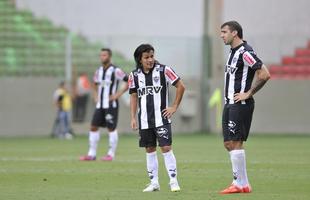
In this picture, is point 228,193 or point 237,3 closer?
point 228,193

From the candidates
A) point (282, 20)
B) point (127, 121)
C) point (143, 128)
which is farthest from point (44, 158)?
point (282, 20)

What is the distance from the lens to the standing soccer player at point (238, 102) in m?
12.0

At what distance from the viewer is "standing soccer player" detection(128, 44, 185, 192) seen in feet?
40.3

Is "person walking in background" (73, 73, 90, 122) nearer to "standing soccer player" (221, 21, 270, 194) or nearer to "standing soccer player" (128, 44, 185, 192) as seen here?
"standing soccer player" (128, 44, 185, 192)

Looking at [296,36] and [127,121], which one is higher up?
[296,36]

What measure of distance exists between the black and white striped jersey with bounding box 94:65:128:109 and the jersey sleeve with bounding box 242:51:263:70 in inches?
291

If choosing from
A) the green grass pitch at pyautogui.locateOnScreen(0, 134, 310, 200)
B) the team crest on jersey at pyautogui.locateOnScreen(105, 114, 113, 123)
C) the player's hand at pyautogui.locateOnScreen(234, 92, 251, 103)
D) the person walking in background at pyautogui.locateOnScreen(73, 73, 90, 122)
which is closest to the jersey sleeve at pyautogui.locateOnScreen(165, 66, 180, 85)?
the player's hand at pyautogui.locateOnScreen(234, 92, 251, 103)

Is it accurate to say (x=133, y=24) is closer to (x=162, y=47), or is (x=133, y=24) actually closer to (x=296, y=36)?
(x=162, y=47)

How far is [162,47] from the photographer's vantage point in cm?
3297

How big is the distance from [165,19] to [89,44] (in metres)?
4.35

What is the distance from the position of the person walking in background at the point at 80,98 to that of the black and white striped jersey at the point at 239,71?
65.5 ft

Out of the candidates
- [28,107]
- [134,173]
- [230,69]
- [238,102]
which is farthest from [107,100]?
[28,107]

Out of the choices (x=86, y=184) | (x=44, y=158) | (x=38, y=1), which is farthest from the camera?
Result: (x=38, y=1)

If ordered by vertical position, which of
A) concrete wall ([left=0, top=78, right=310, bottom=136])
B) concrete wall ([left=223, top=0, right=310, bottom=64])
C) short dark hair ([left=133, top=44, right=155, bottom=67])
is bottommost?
concrete wall ([left=0, top=78, right=310, bottom=136])
